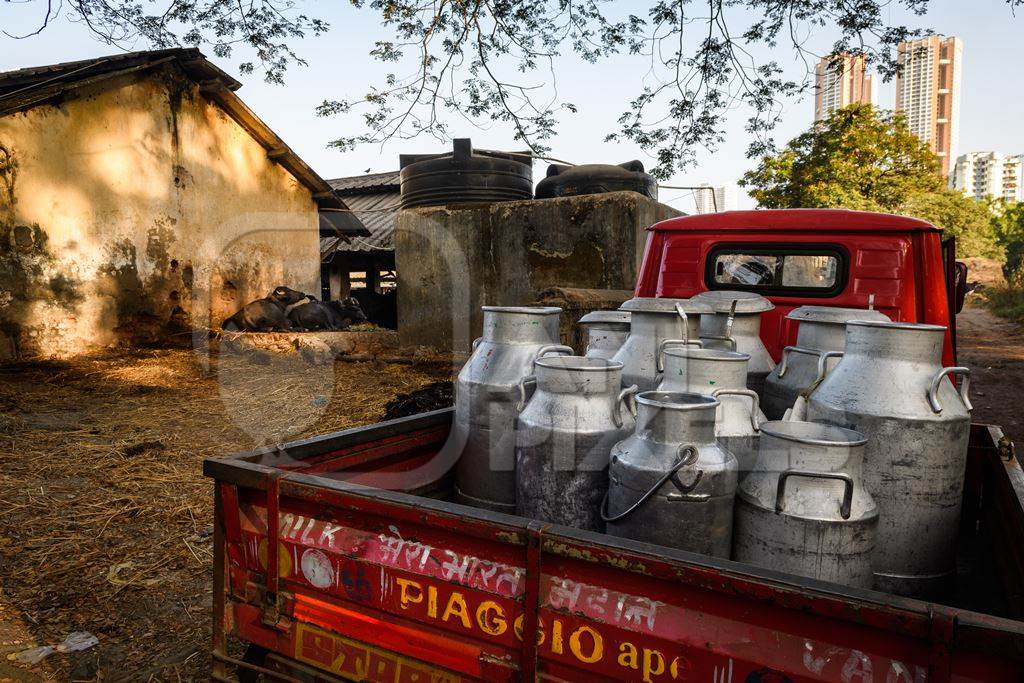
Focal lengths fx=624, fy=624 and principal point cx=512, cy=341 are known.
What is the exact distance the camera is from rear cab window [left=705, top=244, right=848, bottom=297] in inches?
126

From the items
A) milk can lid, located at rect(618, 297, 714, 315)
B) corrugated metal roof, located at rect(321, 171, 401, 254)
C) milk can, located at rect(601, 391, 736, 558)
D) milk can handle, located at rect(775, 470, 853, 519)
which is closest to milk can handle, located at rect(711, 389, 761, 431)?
milk can, located at rect(601, 391, 736, 558)

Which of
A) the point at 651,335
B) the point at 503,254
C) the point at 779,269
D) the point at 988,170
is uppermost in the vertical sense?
the point at 988,170

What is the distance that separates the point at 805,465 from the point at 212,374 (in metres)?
8.65

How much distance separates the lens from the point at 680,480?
1.43 m

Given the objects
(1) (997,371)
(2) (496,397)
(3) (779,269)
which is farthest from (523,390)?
(1) (997,371)

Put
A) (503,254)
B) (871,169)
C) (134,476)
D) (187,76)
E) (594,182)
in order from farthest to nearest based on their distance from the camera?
(871,169), (187,76), (503,254), (594,182), (134,476)

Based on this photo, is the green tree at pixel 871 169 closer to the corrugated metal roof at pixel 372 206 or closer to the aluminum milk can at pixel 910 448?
the corrugated metal roof at pixel 372 206

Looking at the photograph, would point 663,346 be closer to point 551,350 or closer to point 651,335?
point 651,335

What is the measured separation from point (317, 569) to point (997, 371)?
1234cm

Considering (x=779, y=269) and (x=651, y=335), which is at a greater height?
(x=779, y=269)

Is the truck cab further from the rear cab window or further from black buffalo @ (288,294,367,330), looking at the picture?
black buffalo @ (288,294,367,330)

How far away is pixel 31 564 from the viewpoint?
3127 millimetres

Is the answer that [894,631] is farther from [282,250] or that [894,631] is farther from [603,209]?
[282,250]

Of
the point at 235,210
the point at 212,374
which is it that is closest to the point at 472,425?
the point at 212,374
